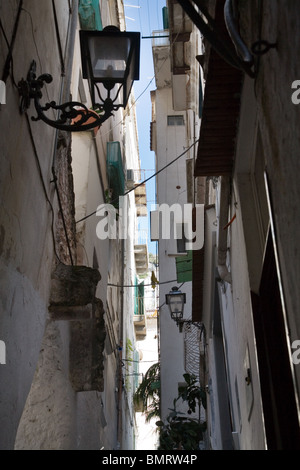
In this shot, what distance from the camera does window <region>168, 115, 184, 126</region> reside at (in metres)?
25.6

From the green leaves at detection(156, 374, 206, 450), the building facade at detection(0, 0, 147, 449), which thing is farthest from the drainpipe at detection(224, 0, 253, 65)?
the green leaves at detection(156, 374, 206, 450)

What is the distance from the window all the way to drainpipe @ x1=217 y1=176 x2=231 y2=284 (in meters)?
19.3

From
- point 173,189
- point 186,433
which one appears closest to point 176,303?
point 186,433

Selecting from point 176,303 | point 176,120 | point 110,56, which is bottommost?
point 110,56

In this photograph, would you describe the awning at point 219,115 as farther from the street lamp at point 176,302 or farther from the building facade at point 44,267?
the street lamp at point 176,302

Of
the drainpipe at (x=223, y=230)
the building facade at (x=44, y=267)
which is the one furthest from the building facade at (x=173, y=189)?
the drainpipe at (x=223, y=230)

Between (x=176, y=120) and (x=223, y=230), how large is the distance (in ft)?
65.5

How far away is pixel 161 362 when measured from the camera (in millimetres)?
19656

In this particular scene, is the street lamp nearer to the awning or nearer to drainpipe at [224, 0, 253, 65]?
the awning

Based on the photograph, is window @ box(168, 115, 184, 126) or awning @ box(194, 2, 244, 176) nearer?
awning @ box(194, 2, 244, 176)

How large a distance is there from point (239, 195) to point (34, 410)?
3.48m

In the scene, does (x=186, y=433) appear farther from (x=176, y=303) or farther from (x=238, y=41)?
(x=238, y=41)

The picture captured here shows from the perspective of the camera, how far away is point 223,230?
662 centimetres

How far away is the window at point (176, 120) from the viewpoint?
84.0 ft
